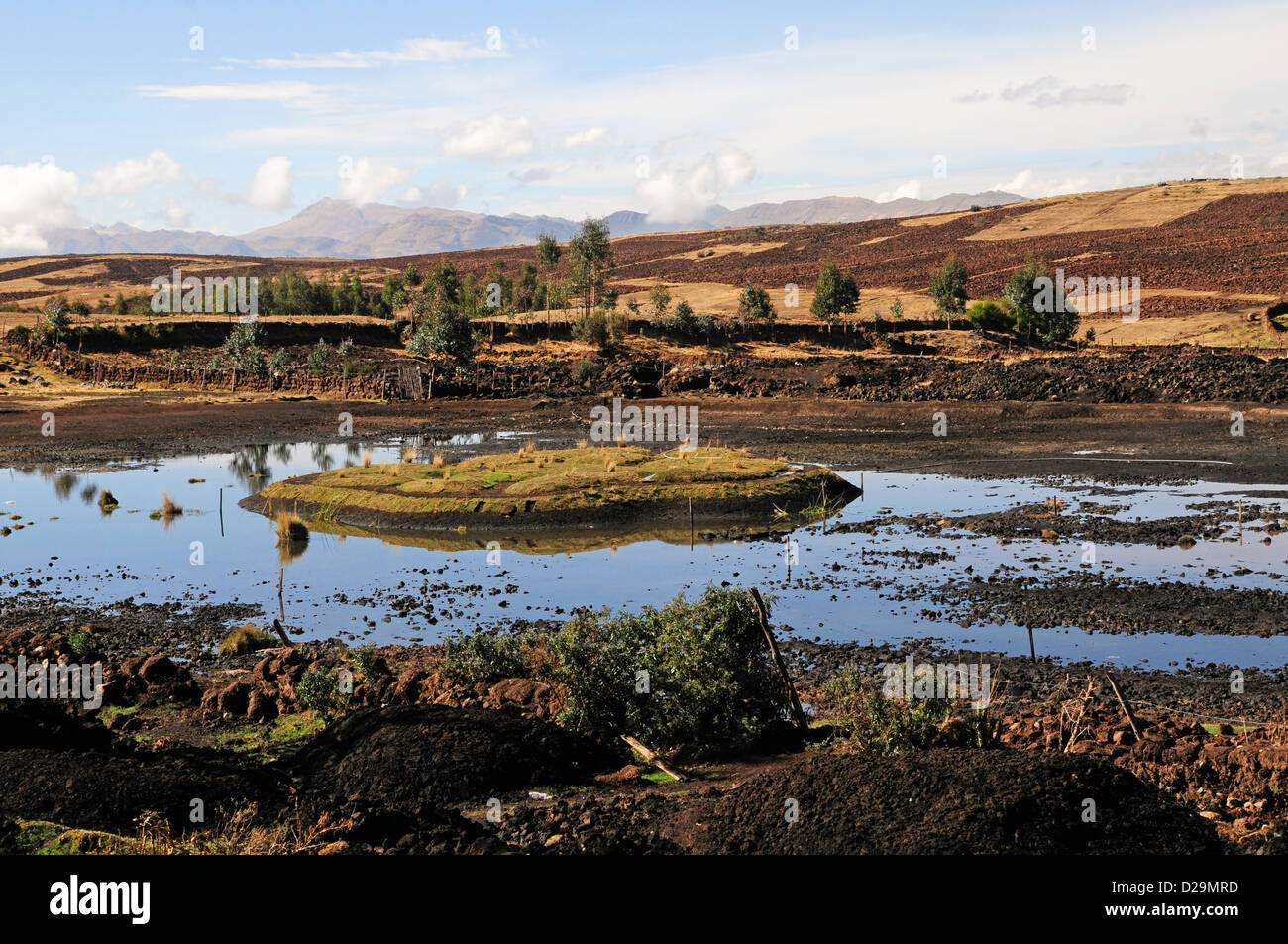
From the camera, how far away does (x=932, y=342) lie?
73812mm

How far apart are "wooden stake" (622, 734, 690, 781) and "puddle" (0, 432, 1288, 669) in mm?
6970

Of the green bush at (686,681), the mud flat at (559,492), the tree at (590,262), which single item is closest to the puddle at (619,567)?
the mud flat at (559,492)

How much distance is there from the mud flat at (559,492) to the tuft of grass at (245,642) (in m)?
11.9

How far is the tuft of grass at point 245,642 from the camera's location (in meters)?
18.5

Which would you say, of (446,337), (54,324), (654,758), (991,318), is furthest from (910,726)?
(54,324)

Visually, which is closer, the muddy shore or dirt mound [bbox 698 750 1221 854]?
dirt mound [bbox 698 750 1221 854]

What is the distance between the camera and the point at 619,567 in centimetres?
2556

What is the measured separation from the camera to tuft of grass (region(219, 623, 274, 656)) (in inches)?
728

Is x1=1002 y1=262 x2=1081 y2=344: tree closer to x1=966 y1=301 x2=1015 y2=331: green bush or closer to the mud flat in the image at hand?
x1=966 y1=301 x2=1015 y2=331: green bush

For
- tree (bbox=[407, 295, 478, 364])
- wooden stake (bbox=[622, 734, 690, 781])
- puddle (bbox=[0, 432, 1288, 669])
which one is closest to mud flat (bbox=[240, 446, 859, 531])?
puddle (bbox=[0, 432, 1288, 669])

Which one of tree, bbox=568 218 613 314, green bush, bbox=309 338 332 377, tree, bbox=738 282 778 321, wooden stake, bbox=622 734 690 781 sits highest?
tree, bbox=568 218 613 314

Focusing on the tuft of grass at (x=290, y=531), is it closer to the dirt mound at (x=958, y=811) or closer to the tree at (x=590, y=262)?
the dirt mound at (x=958, y=811)
